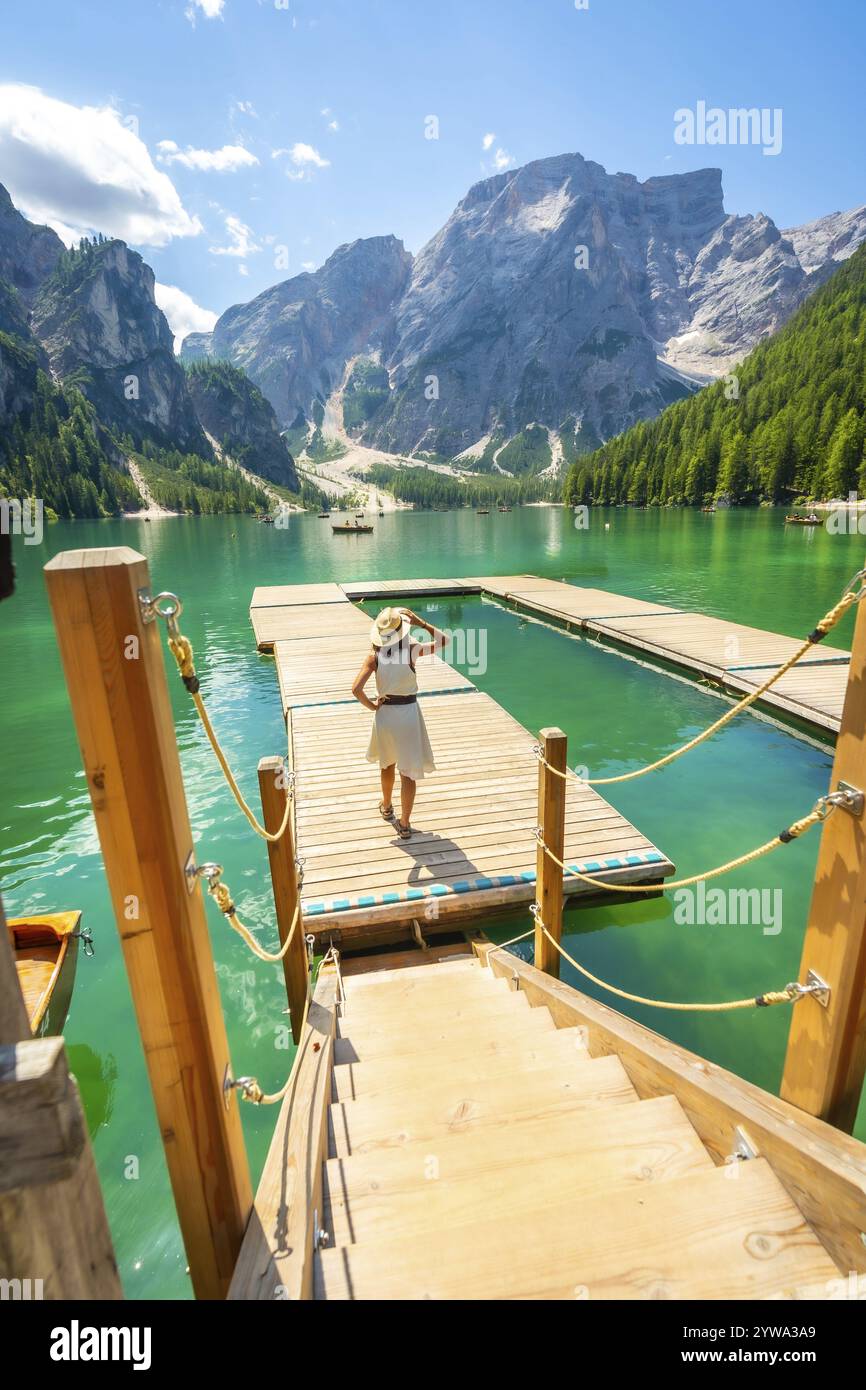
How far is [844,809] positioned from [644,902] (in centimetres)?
513

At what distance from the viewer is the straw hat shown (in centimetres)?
587

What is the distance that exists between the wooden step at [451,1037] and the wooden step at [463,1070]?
14 centimetres

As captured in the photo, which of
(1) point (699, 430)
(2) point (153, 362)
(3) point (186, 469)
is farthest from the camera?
(2) point (153, 362)

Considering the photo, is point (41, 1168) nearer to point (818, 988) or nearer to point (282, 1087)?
point (818, 988)

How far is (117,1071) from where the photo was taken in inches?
214

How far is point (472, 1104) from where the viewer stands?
10.5 feet

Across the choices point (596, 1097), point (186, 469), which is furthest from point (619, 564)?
point (186, 469)

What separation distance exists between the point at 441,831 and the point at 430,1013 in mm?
2787

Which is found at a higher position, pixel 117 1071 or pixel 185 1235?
pixel 185 1235

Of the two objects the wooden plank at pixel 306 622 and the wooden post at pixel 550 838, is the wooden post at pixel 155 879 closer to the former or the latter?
A: the wooden post at pixel 550 838

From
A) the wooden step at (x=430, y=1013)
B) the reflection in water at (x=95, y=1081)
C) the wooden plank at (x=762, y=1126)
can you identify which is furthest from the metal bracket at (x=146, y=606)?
the reflection in water at (x=95, y=1081)

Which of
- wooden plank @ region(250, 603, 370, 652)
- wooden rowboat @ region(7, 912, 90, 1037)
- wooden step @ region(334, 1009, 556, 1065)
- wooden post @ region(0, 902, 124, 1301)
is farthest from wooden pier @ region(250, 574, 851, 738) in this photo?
wooden post @ region(0, 902, 124, 1301)

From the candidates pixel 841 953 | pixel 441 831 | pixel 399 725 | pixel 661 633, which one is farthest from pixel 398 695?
pixel 661 633

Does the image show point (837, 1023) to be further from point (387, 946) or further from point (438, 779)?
point (438, 779)
